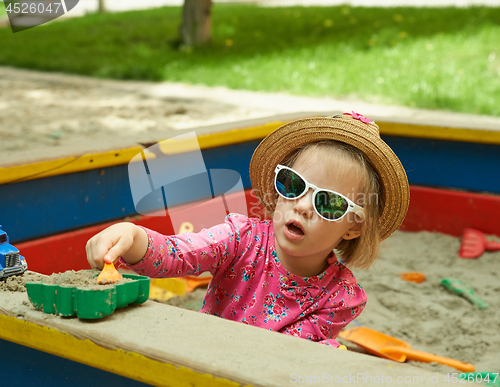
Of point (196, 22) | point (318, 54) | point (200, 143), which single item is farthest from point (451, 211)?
point (196, 22)

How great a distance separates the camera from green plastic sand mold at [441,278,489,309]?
2.54 meters

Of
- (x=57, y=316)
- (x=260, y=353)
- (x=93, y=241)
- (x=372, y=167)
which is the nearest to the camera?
(x=260, y=353)

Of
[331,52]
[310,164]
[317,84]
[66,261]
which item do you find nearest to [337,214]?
[310,164]

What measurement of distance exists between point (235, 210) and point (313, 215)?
3.99ft

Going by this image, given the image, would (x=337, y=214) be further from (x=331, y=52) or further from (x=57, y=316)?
(x=331, y=52)

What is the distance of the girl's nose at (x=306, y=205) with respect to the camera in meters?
1.51

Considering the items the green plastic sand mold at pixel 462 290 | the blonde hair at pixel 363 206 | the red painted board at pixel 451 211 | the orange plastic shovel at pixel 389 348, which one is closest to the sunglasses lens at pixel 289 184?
the blonde hair at pixel 363 206

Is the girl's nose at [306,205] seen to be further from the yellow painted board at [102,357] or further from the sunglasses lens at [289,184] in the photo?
the yellow painted board at [102,357]

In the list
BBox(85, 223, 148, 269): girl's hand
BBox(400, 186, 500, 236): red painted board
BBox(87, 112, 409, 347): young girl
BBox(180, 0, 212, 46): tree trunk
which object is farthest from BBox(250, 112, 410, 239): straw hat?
BBox(180, 0, 212, 46): tree trunk

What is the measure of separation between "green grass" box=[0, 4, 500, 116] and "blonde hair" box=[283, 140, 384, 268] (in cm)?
397

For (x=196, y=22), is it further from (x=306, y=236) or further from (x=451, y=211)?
(x=306, y=236)

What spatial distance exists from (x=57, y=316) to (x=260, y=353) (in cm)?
39

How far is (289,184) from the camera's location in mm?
1561

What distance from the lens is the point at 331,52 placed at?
7906 millimetres
